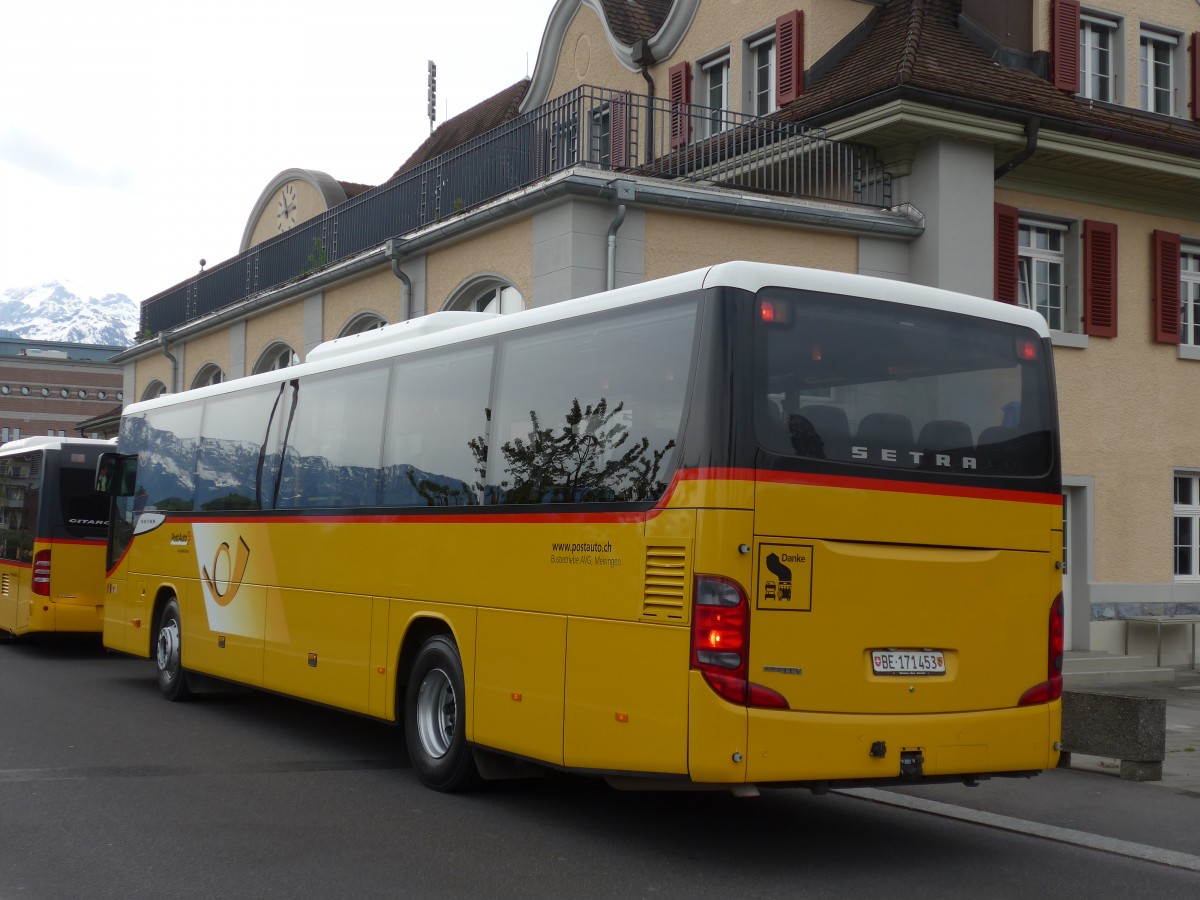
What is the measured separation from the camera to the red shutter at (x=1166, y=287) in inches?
787

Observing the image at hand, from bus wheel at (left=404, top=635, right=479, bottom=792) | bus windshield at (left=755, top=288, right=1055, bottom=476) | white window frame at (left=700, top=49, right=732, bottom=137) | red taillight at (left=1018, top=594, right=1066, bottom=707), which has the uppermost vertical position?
white window frame at (left=700, top=49, right=732, bottom=137)

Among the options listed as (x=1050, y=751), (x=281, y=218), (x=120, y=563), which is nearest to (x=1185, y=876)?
(x=1050, y=751)

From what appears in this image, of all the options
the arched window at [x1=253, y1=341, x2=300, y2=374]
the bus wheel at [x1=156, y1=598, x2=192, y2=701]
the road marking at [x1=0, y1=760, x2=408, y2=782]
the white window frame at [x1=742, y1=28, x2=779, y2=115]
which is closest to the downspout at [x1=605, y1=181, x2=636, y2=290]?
the white window frame at [x1=742, y1=28, x2=779, y2=115]

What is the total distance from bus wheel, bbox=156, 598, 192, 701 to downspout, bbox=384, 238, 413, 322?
6.82 meters

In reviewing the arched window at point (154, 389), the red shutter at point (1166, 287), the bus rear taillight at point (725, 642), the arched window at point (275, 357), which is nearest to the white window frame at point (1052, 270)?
the red shutter at point (1166, 287)

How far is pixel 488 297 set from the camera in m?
18.7

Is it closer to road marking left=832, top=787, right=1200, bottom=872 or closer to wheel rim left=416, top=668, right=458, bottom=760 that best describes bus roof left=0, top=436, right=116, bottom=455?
wheel rim left=416, top=668, right=458, bottom=760

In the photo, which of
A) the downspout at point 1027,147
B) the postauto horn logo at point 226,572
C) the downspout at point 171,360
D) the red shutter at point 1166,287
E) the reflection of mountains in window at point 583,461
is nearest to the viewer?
the reflection of mountains in window at point 583,461

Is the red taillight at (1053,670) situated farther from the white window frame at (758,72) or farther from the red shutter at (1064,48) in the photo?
the white window frame at (758,72)

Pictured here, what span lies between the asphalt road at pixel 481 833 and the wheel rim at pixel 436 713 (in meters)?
0.30

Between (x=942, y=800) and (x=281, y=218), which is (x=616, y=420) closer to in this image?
(x=942, y=800)

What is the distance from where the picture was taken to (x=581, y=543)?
7766 millimetres

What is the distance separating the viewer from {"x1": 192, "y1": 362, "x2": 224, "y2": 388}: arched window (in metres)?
29.3

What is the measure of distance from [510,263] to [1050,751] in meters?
10.9
